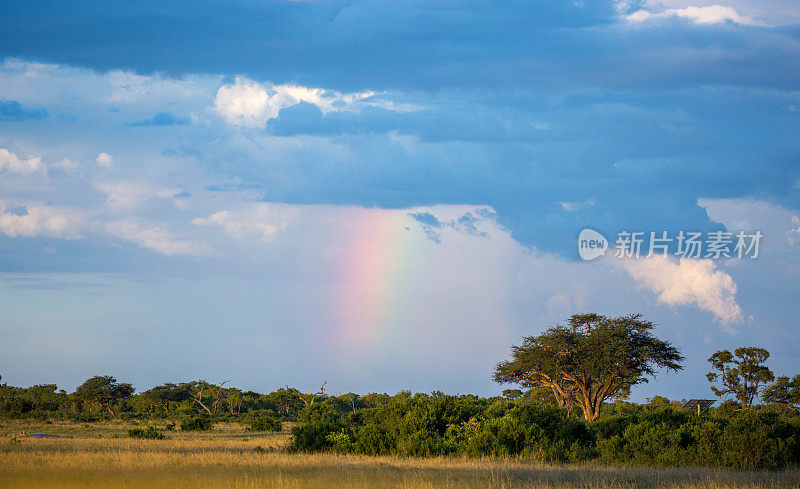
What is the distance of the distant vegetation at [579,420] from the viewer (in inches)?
1064

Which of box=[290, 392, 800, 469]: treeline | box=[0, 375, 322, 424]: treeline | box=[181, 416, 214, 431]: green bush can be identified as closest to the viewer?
box=[290, 392, 800, 469]: treeline

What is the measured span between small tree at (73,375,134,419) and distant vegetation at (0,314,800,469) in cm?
1601

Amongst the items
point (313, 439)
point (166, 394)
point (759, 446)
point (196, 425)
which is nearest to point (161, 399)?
point (166, 394)

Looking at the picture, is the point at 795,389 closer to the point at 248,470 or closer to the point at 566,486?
the point at 566,486

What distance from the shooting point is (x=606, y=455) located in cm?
2861

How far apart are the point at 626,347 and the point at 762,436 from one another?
21.5 meters

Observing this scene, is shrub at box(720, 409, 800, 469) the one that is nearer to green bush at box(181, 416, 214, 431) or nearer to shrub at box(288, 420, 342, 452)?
shrub at box(288, 420, 342, 452)

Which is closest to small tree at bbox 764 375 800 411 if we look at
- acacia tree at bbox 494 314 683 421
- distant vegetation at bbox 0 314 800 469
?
distant vegetation at bbox 0 314 800 469

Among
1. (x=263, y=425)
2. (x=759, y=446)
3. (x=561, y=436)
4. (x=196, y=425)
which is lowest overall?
(x=196, y=425)

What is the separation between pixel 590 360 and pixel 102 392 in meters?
62.2

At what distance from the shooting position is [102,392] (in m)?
87.6

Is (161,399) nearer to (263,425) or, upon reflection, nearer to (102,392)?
(102,392)

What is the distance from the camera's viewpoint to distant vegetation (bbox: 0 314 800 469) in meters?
27.0

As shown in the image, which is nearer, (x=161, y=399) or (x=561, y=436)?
(x=561, y=436)
